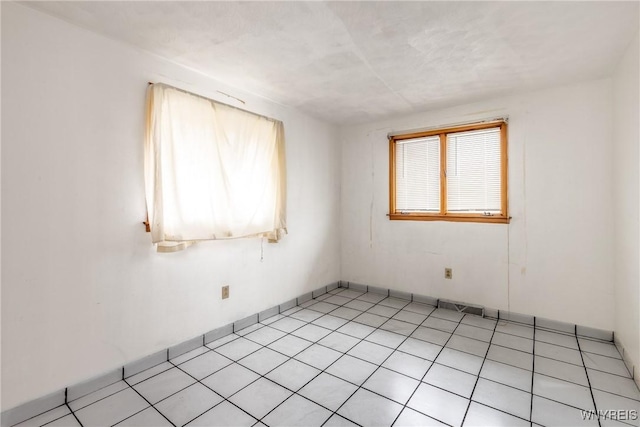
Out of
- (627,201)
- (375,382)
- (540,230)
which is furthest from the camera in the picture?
(540,230)

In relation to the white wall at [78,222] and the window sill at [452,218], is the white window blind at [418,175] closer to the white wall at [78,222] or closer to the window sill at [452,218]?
the window sill at [452,218]

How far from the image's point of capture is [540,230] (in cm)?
298

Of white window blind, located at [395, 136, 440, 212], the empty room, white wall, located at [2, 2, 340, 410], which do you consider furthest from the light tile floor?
white window blind, located at [395, 136, 440, 212]

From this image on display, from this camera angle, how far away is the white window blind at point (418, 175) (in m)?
3.63

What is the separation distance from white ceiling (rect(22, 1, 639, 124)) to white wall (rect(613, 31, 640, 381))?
245 millimetres

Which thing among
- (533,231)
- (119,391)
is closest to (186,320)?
(119,391)

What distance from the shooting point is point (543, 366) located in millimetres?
2240

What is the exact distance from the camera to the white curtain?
224 cm

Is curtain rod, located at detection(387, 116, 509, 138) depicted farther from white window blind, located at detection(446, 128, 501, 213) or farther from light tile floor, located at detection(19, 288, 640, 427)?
light tile floor, located at detection(19, 288, 640, 427)

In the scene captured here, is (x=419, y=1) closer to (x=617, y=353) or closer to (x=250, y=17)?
(x=250, y=17)

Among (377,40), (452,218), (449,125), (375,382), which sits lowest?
(375,382)

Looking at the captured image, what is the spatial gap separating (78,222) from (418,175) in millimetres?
3357

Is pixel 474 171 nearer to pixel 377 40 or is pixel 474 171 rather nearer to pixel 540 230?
pixel 540 230

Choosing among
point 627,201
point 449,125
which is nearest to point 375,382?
point 627,201
